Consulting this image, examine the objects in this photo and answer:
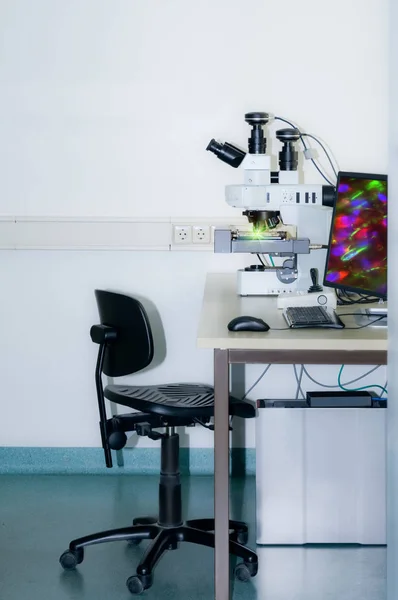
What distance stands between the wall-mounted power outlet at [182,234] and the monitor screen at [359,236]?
0.85 meters

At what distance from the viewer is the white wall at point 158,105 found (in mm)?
3533

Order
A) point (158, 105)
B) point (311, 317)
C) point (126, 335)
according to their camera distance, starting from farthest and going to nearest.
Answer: point (158, 105) < point (126, 335) < point (311, 317)

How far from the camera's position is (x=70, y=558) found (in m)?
2.85

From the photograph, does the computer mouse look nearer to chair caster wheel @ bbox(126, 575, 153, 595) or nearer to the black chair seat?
the black chair seat

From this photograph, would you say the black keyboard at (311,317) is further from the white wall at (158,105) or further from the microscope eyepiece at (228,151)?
the white wall at (158,105)

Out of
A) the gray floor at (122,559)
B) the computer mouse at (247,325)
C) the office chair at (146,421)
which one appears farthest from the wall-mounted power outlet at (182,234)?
the computer mouse at (247,325)

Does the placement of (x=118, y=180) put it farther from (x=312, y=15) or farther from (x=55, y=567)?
(x=55, y=567)

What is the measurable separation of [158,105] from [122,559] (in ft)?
5.64

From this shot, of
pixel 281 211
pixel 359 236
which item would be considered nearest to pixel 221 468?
pixel 359 236

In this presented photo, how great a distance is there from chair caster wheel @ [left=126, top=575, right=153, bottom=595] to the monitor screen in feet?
3.44

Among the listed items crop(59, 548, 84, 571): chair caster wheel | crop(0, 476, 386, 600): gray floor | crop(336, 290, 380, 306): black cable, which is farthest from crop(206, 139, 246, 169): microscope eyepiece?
crop(59, 548, 84, 571): chair caster wheel

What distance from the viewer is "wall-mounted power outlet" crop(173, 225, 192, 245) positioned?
11.8 ft

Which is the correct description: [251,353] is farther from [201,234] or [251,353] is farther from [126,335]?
[201,234]

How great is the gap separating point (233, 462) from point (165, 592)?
109 cm
